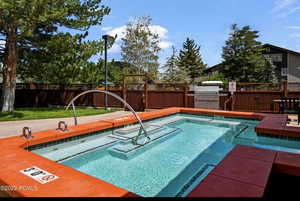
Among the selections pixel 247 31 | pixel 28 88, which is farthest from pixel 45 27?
pixel 247 31

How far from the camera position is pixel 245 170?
2115 mm

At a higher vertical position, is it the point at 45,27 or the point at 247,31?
the point at 247,31

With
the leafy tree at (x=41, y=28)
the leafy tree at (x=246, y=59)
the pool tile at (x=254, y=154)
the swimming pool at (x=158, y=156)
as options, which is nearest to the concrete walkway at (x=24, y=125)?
the swimming pool at (x=158, y=156)

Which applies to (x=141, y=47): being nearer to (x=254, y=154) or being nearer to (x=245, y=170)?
(x=254, y=154)

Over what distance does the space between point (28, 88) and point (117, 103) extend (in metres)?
7.05

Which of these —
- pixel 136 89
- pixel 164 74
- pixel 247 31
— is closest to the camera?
pixel 136 89

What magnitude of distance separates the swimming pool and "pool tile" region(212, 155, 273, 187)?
0.67m

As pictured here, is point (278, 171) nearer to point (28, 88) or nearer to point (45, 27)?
point (45, 27)

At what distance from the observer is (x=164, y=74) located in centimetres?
2083

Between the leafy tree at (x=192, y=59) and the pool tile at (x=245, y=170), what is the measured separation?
101 ft

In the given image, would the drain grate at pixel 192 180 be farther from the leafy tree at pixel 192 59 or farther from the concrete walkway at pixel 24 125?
the leafy tree at pixel 192 59

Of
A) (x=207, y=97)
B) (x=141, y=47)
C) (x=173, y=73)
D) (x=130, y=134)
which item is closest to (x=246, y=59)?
(x=173, y=73)

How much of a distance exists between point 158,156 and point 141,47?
19.3 metres

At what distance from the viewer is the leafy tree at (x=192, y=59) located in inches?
1314
